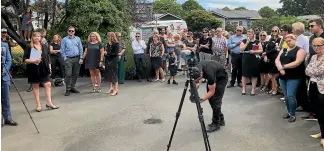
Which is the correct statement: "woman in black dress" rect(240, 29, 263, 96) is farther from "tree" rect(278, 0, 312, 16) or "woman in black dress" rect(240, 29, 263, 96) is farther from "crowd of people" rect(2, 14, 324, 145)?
"tree" rect(278, 0, 312, 16)

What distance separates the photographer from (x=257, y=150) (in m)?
5.39

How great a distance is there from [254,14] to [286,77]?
9583cm

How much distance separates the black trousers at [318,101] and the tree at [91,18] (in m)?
9.44

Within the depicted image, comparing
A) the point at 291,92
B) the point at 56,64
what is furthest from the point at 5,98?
the point at 291,92

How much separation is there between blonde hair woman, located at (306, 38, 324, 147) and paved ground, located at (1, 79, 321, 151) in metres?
0.46

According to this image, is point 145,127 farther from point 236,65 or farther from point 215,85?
point 236,65

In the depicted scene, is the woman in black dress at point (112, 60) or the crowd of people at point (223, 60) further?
the woman in black dress at point (112, 60)

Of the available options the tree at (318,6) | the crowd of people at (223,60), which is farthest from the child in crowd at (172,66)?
the tree at (318,6)

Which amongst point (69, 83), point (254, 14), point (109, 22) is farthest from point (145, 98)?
point (254, 14)

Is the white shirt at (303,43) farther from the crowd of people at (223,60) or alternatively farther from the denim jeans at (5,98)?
the denim jeans at (5,98)

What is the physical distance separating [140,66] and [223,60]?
290 centimetres

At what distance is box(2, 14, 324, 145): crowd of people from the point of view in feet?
21.9

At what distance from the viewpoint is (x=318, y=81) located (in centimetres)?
571

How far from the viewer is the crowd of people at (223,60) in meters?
6.69
